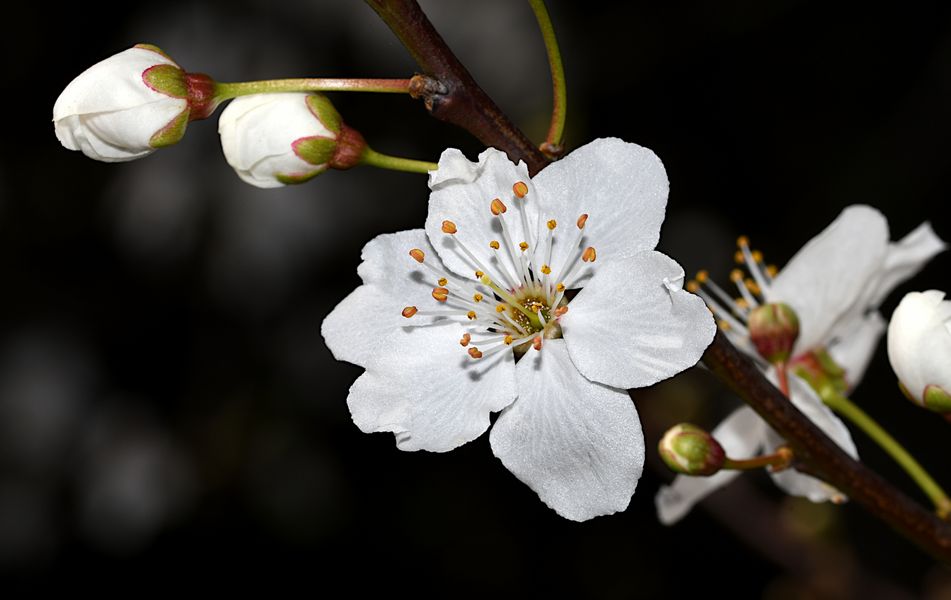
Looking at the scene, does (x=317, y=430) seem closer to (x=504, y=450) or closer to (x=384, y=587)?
(x=384, y=587)

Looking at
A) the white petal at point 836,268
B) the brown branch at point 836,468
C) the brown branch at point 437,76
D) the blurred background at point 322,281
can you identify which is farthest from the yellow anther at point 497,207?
the blurred background at point 322,281

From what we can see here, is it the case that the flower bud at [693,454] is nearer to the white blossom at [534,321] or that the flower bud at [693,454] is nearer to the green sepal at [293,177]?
the white blossom at [534,321]

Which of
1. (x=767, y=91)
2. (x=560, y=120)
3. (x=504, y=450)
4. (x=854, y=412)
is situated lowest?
(x=767, y=91)

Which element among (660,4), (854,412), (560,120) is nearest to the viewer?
(560,120)

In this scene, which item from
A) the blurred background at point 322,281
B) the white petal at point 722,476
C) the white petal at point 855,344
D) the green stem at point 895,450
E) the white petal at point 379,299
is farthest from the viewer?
the blurred background at point 322,281

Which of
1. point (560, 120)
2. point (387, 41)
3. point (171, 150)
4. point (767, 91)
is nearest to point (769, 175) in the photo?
point (767, 91)

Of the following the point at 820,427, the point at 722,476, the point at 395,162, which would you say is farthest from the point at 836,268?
the point at 395,162

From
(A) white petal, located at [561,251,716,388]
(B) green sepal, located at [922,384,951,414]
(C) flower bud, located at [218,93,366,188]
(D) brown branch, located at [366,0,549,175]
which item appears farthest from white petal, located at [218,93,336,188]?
(B) green sepal, located at [922,384,951,414]
